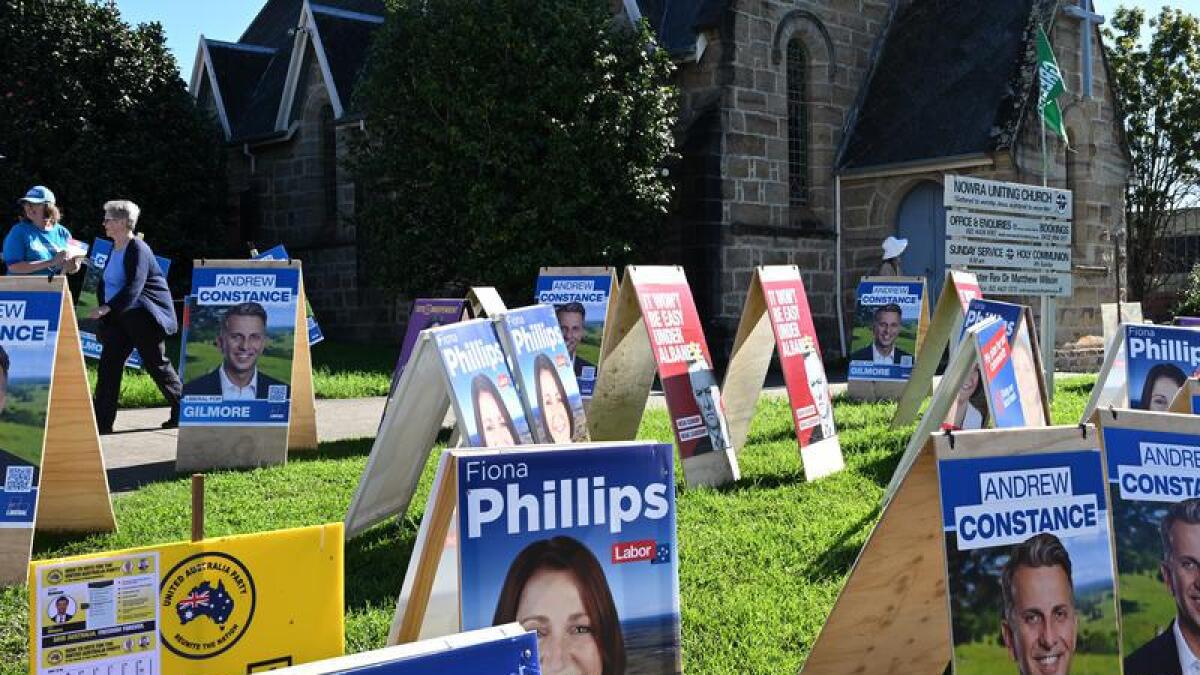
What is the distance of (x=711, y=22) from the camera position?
2009 centimetres

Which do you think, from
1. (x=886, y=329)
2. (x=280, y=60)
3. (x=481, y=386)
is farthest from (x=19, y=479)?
(x=280, y=60)

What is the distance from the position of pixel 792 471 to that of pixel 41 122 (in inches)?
764

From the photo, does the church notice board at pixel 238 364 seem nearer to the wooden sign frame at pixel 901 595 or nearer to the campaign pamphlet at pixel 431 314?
the campaign pamphlet at pixel 431 314

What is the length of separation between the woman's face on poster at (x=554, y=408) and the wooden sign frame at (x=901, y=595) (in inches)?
110

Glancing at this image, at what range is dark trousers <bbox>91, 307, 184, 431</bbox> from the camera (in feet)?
32.2

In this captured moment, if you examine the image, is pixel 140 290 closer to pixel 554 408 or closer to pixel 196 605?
pixel 554 408

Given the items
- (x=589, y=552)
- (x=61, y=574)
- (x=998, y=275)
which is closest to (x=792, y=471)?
(x=998, y=275)

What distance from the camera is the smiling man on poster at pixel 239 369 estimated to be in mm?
9070

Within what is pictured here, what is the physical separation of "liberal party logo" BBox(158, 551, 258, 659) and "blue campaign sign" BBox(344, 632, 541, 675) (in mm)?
1191

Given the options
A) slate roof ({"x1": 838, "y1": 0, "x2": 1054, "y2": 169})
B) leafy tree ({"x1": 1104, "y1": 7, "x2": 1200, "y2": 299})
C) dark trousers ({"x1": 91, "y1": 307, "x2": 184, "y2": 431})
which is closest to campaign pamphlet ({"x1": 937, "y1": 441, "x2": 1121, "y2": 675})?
dark trousers ({"x1": 91, "y1": 307, "x2": 184, "y2": 431})

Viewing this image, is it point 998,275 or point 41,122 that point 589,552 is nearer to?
point 998,275

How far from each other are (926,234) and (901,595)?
18.3 metres

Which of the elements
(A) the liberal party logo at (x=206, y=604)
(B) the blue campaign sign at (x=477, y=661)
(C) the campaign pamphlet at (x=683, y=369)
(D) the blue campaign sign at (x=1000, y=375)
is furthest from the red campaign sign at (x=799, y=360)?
(B) the blue campaign sign at (x=477, y=661)

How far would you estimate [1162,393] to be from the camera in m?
7.36
